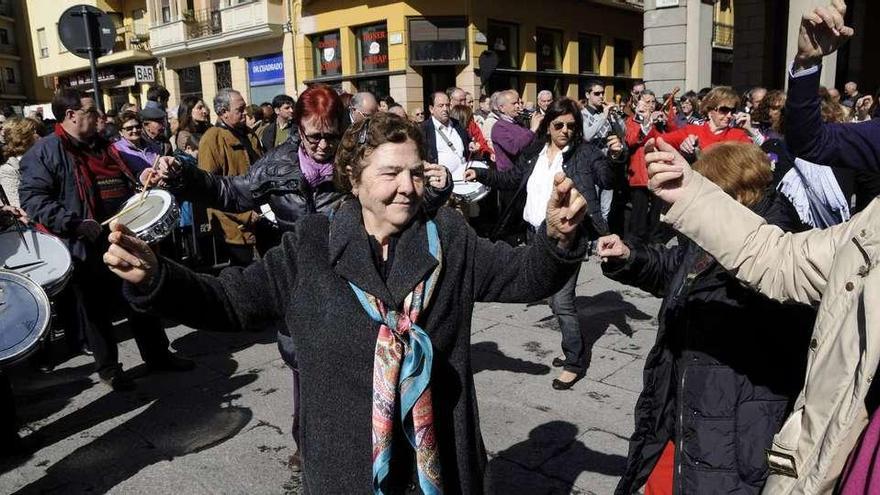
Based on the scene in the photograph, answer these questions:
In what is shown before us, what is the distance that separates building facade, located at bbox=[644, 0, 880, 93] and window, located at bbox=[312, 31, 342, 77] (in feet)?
37.9

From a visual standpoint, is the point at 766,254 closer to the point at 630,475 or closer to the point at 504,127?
the point at 630,475

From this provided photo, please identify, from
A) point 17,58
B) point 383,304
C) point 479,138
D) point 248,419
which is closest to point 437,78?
point 479,138

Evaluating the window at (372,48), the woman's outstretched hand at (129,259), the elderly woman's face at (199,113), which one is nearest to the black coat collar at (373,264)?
the woman's outstretched hand at (129,259)

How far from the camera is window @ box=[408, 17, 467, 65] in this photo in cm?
2036

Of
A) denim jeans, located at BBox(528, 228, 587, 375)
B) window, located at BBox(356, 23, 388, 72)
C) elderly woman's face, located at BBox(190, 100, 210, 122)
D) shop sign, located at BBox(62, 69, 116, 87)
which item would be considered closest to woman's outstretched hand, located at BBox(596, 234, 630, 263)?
denim jeans, located at BBox(528, 228, 587, 375)

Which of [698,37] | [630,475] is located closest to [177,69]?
[698,37]

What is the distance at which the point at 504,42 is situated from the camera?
21.9 meters

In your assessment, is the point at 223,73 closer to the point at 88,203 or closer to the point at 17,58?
the point at 88,203

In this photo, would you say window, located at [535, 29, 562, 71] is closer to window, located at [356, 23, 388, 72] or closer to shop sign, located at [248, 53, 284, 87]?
window, located at [356, 23, 388, 72]

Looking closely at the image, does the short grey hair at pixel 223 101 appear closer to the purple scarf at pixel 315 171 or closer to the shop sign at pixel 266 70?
the purple scarf at pixel 315 171

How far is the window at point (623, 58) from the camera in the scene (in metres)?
26.9

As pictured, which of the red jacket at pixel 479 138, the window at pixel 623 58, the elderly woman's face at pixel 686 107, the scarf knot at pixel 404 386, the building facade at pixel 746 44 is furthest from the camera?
the window at pixel 623 58

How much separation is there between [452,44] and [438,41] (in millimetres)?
436

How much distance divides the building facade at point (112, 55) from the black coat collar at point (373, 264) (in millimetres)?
29012
